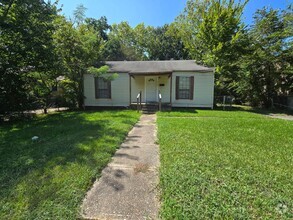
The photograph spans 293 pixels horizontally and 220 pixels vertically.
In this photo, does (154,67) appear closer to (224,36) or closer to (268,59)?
(224,36)

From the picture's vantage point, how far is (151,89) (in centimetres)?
1278

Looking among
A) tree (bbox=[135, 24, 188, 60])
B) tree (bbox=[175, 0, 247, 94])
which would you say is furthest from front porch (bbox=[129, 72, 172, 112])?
tree (bbox=[135, 24, 188, 60])

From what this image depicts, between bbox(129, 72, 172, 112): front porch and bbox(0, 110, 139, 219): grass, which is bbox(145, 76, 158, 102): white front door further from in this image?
bbox(0, 110, 139, 219): grass

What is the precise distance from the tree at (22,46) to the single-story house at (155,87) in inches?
164

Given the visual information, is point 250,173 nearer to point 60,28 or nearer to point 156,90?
point 156,90

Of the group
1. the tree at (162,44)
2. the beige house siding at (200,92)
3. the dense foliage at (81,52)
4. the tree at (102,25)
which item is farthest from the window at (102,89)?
the tree at (102,25)

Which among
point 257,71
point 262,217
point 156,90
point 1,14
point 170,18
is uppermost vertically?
point 170,18

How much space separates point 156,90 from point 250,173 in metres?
9.88

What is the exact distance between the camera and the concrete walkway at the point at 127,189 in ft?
7.55

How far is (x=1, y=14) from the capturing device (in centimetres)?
779

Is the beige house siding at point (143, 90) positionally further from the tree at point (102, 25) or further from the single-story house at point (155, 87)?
the tree at point (102, 25)

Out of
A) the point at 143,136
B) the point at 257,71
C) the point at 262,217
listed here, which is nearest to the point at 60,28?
the point at 143,136

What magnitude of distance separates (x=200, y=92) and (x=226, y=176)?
32.6 ft

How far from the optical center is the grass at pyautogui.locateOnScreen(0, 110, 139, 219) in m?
2.33
